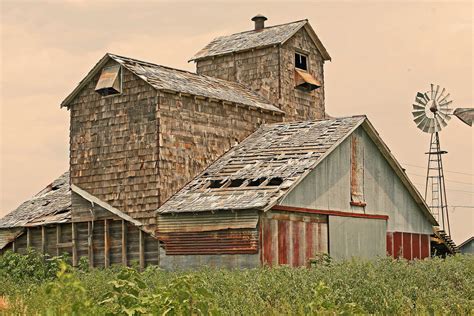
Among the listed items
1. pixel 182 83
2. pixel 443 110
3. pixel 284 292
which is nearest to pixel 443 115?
pixel 443 110

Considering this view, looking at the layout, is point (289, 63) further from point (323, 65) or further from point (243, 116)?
point (243, 116)

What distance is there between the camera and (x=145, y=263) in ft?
103

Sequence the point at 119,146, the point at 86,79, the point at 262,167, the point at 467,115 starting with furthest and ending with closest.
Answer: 1. the point at 86,79
2. the point at 119,146
3. the point at 262,167
4. the point at 467,115

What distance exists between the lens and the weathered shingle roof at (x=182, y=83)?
1276 inches

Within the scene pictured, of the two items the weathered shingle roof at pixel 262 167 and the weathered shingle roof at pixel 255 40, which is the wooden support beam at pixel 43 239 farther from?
the weathered shingle roof at pixel 255 40

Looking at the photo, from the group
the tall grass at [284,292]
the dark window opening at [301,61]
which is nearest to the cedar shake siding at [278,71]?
the dark window opening at [301,61]

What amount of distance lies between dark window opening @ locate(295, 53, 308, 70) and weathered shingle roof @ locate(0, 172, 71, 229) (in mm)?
11658

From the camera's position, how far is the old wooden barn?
29.5 meters

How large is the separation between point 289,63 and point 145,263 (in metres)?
12.6

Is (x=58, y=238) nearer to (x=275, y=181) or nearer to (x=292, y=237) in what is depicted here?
(x=275, y=181)

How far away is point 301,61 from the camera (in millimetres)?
40312

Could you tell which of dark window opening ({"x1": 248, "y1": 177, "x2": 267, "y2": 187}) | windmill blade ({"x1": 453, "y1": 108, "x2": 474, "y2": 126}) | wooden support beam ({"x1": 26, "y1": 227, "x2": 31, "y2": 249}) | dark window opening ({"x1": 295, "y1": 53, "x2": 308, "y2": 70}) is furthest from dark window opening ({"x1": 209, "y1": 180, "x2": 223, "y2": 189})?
windmill blade ({"x1": 453, "y1": 108, "x2": 474, "y2": 126})

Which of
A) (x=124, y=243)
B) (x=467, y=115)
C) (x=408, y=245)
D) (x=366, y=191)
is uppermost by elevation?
(x=467, y=115)

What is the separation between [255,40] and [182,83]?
24.7ft
